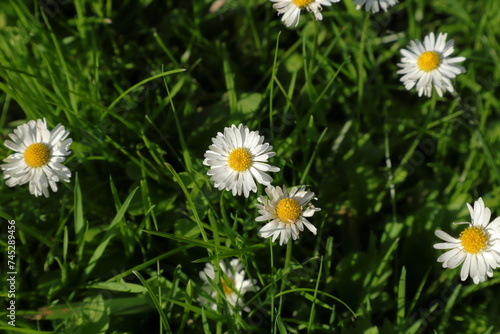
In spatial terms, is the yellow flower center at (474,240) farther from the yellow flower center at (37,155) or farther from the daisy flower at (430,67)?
the yellow flower center at (37,155)

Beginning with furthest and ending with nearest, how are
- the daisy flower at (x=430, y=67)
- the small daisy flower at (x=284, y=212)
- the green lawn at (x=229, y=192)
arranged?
1. the daisy flower at (x=430, y=67)
2. the green lawn at (x=229, y=192)
3. the small daisy flower at (x=284, y=212)

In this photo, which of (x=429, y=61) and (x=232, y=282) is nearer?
(x=232, y=282)

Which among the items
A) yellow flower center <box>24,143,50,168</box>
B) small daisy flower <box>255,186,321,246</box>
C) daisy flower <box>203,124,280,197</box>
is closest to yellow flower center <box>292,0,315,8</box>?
daisy flower <box>203,124,280,197</box>

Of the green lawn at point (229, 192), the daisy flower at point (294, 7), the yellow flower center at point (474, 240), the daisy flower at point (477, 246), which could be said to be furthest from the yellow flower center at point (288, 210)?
the daisy flower at point (294, 7)

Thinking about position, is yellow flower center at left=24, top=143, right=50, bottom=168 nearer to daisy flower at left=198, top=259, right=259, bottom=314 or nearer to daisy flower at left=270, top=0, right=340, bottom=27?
daisy flower at left=198, top=259, right=259, bottom=314

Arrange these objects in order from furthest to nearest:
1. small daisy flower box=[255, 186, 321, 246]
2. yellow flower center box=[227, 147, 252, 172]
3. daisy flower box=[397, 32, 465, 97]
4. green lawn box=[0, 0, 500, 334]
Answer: daisy flower box=[397, 32, 465, 97]
green lawn box=[0, 0, 500, 334]
yellow flower center box=[227, 147, 252, 172]
small daisy flower box=[255, 186, 321, 246]

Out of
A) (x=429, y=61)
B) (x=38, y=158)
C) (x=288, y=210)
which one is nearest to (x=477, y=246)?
(x=288, y=210)

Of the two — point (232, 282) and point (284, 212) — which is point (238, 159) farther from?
point (232, 282)
